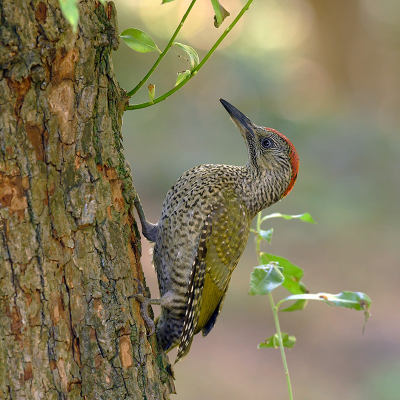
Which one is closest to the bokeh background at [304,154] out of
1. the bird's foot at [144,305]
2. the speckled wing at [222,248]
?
→ the speckled wing at [222,248]

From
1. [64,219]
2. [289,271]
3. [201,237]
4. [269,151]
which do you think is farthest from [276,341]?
[64,219]

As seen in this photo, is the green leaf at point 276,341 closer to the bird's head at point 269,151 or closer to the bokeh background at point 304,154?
the bird's head at point 269,151

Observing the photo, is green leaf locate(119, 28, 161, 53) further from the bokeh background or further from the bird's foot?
the bokeh background

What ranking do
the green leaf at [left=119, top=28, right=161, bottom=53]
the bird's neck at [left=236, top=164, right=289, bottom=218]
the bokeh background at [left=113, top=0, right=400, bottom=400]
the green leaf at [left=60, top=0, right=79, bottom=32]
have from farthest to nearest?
the bokeh background at [left=113, top=0, right=400, bottom=400], the bird's neck at [left=236, top=164, right=289, bottom=218], the green leaf at [left=119, top=28, right=161, bottom=53], the green leaf at [left=60, top=0, right=79, bottom=32]

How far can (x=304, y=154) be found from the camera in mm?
10758

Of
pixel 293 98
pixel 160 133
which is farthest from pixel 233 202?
pixel 293 98

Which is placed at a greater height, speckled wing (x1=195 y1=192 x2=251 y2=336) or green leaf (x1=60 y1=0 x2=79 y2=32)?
green leaf (x1=60 y1=0 x2=79 y2=32)

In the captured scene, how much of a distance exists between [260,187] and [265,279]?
0.87 metres

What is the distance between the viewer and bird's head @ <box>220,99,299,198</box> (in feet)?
8.61

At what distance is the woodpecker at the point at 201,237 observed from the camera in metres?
2.36

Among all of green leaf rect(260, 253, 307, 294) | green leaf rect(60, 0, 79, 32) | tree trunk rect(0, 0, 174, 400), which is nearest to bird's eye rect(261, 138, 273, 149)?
green leaf rect(260, 253, 307, 294)

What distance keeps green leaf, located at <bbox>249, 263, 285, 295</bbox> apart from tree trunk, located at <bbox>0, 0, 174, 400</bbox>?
451 millimetres

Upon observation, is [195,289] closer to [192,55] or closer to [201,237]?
[201,237]

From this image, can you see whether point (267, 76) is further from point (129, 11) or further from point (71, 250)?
point (71, 250)
